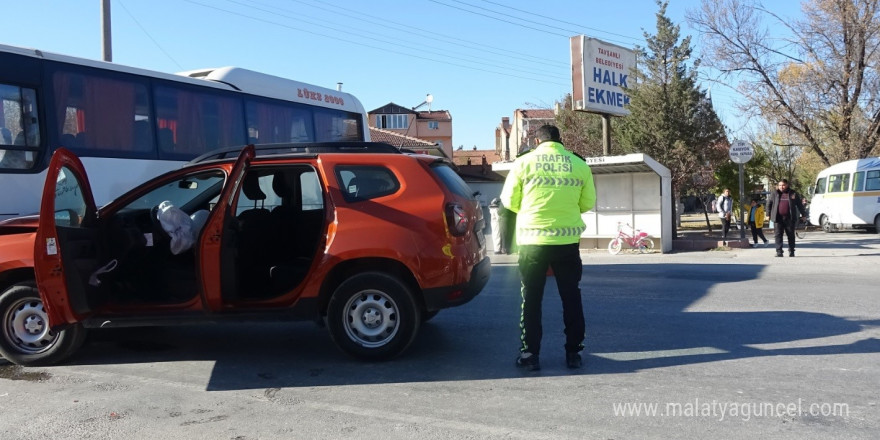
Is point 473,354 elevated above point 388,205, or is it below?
below

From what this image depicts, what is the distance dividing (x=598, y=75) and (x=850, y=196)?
38.6 ft

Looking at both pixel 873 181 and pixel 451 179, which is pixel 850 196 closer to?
pixel 873 181

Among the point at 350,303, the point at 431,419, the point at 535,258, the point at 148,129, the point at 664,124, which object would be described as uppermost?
the point at 664,124

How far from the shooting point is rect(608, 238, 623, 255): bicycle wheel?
1638 cm

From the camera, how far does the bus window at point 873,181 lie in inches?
918

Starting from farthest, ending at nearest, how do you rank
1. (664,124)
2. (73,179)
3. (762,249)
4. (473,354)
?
(664,124), (762,249), (473,354), (73,179)

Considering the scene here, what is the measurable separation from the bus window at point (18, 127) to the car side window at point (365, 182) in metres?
4.55

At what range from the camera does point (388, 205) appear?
5391 millimetres

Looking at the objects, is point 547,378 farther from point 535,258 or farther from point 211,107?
point 211,107

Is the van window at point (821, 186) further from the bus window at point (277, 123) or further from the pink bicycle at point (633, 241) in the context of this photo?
the bus window at point (277, 123)

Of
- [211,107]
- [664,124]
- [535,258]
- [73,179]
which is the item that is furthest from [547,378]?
[664,124]

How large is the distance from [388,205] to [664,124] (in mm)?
21378

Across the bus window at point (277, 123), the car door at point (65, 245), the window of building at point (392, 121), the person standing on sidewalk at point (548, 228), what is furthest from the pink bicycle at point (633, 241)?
the window of building at point (392, 121)

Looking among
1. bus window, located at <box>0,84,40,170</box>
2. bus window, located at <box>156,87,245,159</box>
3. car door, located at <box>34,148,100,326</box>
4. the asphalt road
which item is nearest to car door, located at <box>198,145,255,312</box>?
the asphalt road
